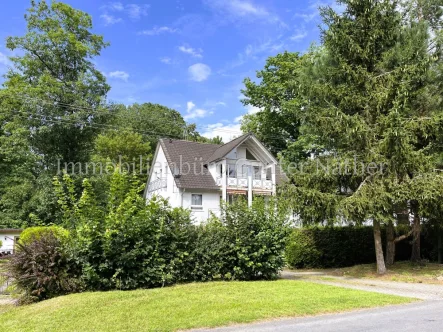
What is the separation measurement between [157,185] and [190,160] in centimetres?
402

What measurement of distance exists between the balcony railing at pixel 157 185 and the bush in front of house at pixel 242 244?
17.2 m

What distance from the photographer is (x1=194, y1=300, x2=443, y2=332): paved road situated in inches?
239

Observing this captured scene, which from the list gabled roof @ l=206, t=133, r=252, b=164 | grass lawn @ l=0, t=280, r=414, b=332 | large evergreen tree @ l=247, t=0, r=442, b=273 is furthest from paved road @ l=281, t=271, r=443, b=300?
gabled roof @ l=206, t=133, r=252, b=164

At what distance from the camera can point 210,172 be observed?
93.5 ft

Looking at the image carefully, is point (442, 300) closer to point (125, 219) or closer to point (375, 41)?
point (125, 219)

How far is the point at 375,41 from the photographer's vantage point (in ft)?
46.2

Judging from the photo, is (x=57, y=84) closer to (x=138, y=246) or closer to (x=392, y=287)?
(x=138, y=246)

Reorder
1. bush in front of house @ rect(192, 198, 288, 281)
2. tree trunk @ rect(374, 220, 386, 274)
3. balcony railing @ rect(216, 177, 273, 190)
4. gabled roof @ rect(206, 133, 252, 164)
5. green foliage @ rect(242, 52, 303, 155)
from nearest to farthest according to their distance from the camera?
bush in front of house @ rect(192, 198, 288, 281) < tree trunk @ rect(374, 220, 386, 274) < gabled roof @ rect(206, 133, 252, 164) < balcony railing @ rect(216, 177, 273, 190) < green foliage @ rect(242, 52, 303, 155)

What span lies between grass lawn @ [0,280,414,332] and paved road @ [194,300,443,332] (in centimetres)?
38

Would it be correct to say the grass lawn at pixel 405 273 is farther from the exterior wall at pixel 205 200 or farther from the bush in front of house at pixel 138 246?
the exterior wall at pixel 205 200

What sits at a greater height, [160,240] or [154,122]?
[154,122]

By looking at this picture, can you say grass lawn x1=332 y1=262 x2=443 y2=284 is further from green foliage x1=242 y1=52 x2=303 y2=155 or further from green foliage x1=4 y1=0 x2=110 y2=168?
green foliage x1=4 y1=0 x2=110 y2=168

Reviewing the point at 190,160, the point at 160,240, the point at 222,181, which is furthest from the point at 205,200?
the point at 160,240

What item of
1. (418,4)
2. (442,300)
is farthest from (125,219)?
(418,4)
